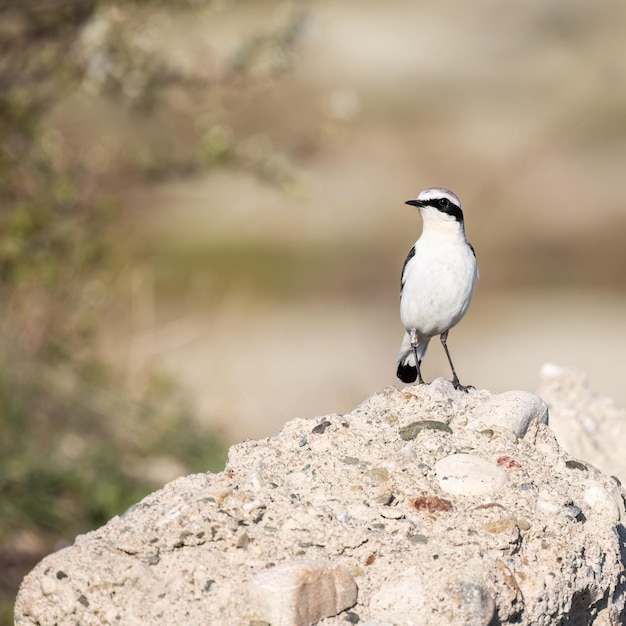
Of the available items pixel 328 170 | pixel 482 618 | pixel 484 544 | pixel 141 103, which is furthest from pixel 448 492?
pixel 328 170

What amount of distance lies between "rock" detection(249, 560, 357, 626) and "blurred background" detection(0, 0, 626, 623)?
154 inches

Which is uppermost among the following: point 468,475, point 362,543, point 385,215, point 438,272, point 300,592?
point 385,215

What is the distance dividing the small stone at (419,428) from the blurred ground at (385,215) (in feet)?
16.3

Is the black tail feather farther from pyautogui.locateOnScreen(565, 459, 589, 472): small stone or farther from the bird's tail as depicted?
pyautogui.locateOnScreen(565, 459, 589, 472): small stone

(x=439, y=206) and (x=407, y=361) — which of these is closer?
(x=439, y=206)

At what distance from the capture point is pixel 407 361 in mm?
5527

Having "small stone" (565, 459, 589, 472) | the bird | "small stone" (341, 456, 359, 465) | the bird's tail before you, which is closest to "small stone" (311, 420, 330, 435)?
"small stone" (341, 456, 359, 465)

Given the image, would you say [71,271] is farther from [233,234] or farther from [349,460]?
[233,234]

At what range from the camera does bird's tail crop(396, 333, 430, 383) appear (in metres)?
5.47

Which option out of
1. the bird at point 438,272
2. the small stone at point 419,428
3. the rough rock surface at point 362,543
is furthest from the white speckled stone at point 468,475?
the bird at point 438,272

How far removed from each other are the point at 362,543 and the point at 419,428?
587 mm

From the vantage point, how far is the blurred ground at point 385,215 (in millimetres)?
9914

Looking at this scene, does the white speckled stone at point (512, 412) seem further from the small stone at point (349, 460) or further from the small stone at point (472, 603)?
the small stone at point (472, 603)

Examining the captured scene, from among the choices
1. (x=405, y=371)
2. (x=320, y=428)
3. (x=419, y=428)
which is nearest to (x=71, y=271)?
(x=405, y=371)
